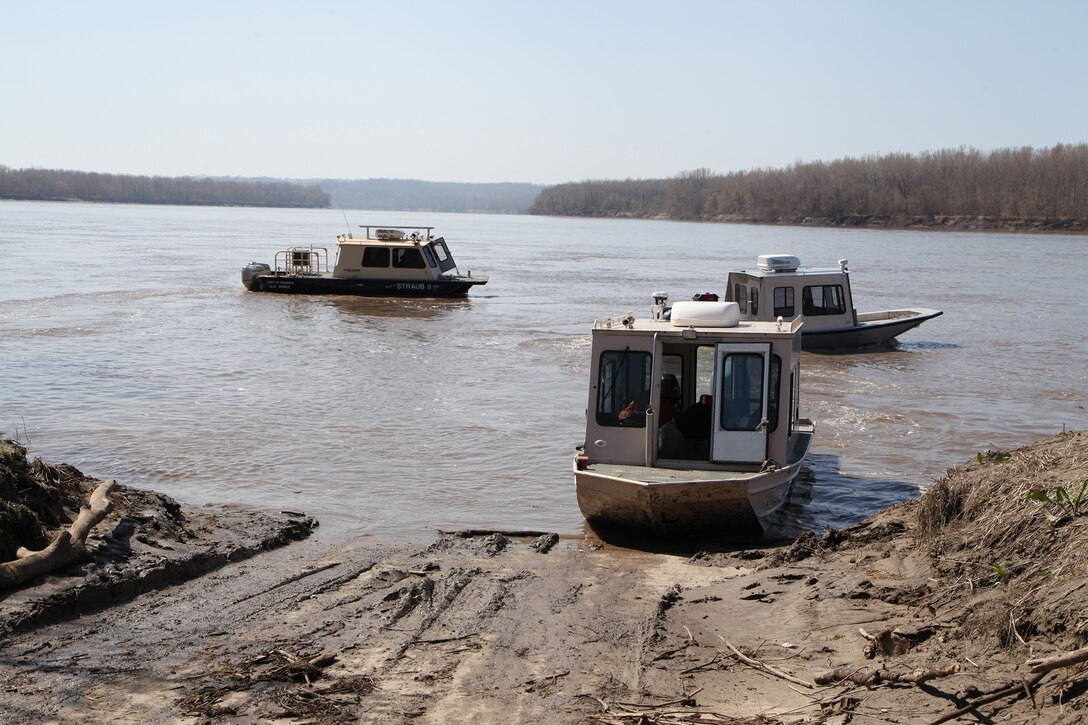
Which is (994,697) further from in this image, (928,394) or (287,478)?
(928,394)

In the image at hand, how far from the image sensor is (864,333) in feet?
85.8

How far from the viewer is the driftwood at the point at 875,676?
5.34m

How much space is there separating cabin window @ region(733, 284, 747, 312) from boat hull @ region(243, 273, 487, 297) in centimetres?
1619

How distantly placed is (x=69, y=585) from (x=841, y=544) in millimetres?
6089

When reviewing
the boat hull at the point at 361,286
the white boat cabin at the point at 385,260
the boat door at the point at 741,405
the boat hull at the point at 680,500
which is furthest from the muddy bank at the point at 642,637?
the white boat cabin at the point at 385,260

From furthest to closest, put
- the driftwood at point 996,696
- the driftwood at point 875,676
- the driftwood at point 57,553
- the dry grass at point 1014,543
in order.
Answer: the driftwood at point 57,553, the dry grass at point 1014,543, the driftwood at point 875,676, the driftwood at point 996,696

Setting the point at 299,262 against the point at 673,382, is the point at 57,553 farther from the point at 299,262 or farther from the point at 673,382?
the point at 299,262

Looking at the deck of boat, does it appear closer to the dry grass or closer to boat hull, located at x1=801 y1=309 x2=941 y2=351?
the dry grass

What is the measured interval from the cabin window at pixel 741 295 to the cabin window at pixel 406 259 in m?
17.0

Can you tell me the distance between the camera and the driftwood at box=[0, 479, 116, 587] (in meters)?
7.26

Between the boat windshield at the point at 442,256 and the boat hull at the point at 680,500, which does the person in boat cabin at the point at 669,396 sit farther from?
the boat windshield at the point at 442,256

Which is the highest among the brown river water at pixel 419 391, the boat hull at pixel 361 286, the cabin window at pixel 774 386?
the cabin window at pixel 774 386

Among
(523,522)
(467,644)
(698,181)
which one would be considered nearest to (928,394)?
(523,522)

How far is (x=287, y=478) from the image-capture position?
13.6 metres
